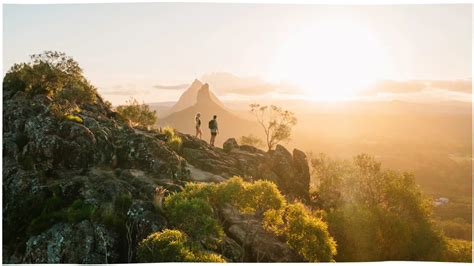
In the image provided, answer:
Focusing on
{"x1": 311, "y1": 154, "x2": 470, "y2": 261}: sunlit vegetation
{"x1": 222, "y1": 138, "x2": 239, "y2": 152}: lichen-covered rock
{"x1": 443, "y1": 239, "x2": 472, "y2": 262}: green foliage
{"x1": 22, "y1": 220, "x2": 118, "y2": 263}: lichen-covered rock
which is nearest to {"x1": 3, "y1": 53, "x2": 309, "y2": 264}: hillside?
{"x1": 22, "y1": 220, "x2": 118, "y2": 263}: lichen-covered rock

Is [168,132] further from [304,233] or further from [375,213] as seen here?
[375,213]

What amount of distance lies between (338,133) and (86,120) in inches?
2779

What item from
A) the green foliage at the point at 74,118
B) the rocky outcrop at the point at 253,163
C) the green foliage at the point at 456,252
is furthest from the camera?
the rocky outcrop at the point at 253,163

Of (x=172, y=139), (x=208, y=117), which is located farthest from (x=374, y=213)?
(x=208, y=117)

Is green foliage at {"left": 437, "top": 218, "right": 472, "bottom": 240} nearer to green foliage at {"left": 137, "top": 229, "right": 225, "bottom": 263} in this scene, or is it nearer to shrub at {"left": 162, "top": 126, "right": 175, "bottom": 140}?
shrub at {"left": 162, "top": 126, "right": 175, "bottom": 140}

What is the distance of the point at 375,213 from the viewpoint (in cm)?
3066

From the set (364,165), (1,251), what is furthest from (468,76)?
(1,251)

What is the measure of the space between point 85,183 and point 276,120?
79.6 ft

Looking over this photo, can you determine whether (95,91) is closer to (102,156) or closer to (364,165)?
(102,156)

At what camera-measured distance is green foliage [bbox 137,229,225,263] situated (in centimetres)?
1798

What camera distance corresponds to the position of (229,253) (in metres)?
20.6

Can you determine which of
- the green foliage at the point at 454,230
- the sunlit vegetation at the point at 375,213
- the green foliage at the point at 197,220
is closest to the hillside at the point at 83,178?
the green foliage at the point at 197,220

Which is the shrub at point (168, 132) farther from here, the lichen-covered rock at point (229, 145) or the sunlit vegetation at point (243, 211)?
the sunlit vegetation at point (243, 211)

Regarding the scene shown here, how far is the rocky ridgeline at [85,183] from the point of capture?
1955cm
